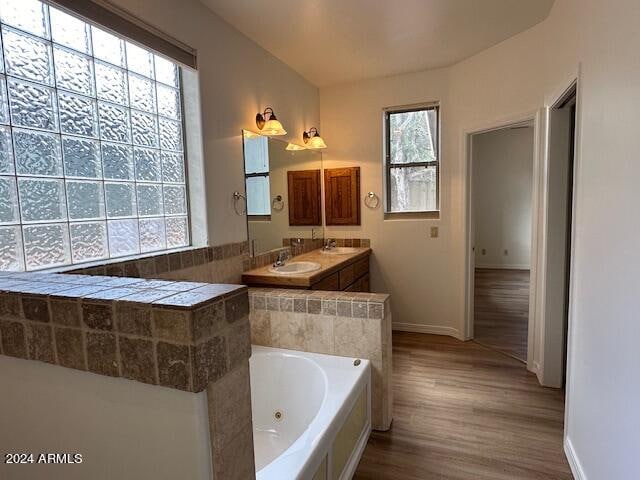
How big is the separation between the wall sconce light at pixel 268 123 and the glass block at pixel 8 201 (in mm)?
1703

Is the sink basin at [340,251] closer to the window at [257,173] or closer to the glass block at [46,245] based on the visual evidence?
the window at [257,173]

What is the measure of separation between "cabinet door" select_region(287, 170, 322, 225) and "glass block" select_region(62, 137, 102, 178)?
1.89m

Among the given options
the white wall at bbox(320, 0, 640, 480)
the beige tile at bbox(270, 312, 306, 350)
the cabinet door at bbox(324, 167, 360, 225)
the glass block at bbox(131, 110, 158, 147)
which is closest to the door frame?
the white wall at bbox(320, 0, 640, 480)

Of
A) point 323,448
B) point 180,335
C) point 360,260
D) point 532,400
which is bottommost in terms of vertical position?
point 532,400

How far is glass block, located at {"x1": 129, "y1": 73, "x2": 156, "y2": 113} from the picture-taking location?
1951mm

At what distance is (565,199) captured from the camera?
246cm

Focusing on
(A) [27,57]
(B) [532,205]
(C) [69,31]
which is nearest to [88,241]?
(A) [27,57]

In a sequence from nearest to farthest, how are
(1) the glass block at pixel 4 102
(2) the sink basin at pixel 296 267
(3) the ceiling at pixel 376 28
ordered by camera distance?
(1) the glass block at pixel 4 102 → (3) the ceiling at pixel 376 28 → (2) the sink basin at pixel 296 267

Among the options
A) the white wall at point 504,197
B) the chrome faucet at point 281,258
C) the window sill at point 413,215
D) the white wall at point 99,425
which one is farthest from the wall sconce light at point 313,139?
the white wall at point 504,197

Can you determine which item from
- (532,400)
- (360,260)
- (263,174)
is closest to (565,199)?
(532,400)

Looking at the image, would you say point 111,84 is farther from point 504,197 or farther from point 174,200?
point 504,197

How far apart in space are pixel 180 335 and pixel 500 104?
316 centimetres

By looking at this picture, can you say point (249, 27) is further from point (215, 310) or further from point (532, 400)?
point (532, 400)

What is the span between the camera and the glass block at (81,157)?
63.5 inches
